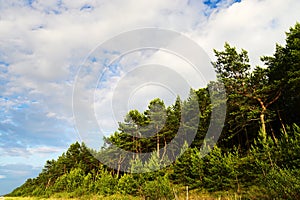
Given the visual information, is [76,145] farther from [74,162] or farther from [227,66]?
[227,66]

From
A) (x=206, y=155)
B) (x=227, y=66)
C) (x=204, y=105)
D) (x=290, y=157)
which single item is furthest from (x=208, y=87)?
(x=290, y=157)

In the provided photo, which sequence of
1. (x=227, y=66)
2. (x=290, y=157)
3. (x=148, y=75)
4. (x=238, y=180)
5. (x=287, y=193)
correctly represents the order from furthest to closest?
(x=227, y=66)
(x=148, y=75)
(x=238, y=180)
(x=290, y=157)
(x=287, y=193)

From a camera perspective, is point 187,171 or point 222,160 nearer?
point 222,160

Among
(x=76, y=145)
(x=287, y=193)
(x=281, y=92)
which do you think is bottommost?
(x=287, y=193)

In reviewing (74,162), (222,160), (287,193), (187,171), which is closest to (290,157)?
(287,193)

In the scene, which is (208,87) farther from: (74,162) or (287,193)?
(74,162)

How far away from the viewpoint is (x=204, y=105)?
35188 millimetres

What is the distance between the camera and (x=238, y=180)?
20.3 meters

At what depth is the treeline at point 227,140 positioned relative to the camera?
17.0m

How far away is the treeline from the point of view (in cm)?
1700

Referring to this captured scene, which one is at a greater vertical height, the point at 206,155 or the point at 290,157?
the point at 206,155

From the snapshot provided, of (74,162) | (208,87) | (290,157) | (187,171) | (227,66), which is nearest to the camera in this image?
(290,157)

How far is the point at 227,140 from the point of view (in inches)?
1204

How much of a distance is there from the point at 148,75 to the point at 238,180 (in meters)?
11.5
